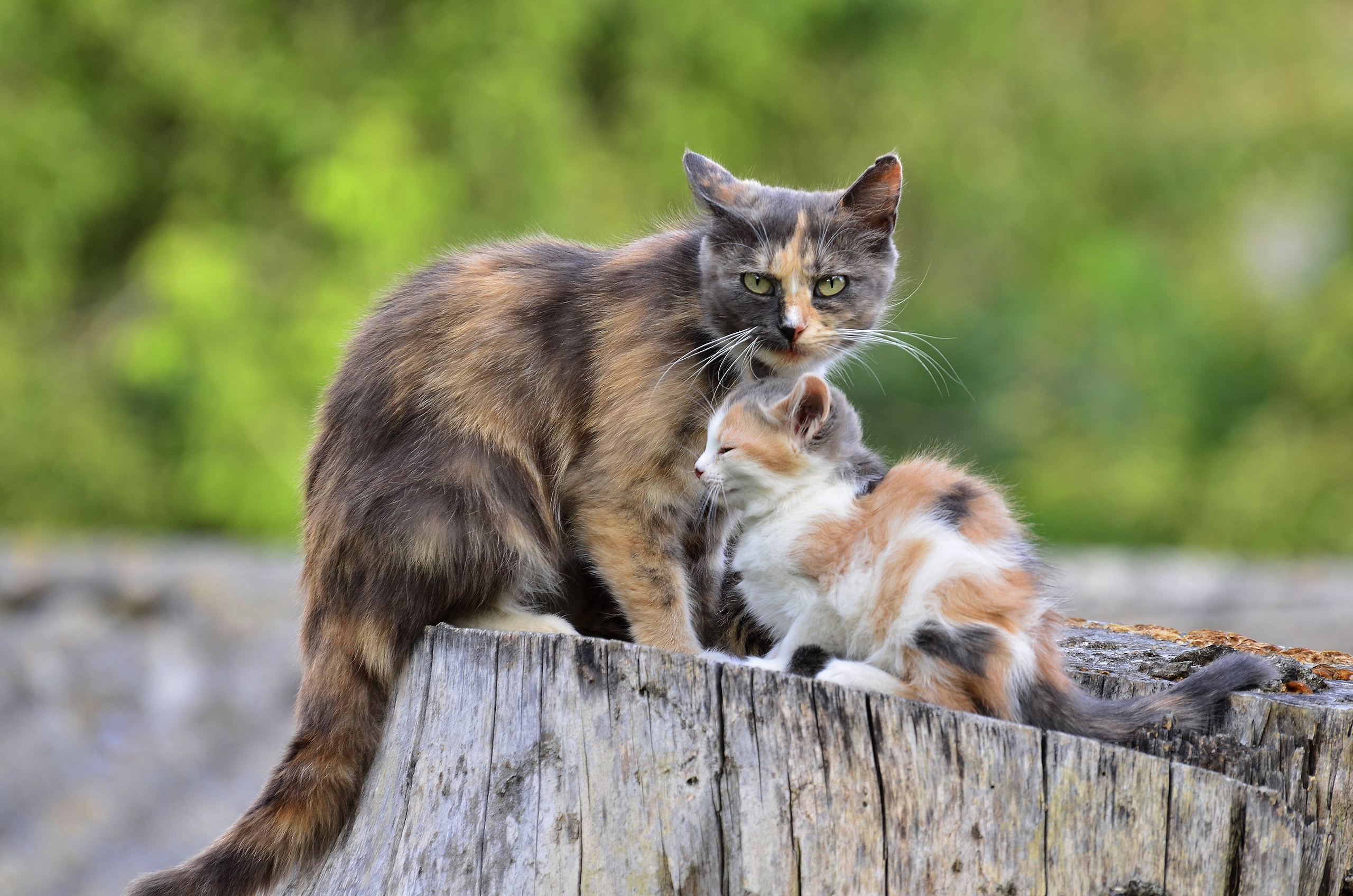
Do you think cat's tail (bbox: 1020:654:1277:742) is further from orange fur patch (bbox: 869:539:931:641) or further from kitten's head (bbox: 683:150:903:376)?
kitten's head (bbox: 683:150:903:376)

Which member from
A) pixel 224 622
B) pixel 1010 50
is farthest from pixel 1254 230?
pixel 224 622

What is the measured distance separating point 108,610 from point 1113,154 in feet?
32.5

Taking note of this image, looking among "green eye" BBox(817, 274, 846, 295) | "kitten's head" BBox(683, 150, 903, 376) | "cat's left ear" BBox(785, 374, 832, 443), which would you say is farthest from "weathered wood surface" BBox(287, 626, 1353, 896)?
"green eye" BBox(817, 274, 846, 295)

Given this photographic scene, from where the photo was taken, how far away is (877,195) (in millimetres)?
3334

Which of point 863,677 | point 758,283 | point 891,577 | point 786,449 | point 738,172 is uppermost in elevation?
point 738,172

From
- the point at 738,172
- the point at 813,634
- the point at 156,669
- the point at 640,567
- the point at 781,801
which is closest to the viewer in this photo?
the point at 781,801

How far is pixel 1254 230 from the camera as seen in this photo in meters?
12.3

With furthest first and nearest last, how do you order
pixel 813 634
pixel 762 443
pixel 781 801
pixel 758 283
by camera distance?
1. pixel 758 283
2. pixel 762 443
3. pixel 813 634
4. pixel 781 801

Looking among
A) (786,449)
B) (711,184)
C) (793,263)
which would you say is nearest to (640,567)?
(786,449)

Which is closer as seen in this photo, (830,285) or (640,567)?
(640,567)

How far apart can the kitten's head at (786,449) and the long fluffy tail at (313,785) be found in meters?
0.89

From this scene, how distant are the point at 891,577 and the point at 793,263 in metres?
1.02

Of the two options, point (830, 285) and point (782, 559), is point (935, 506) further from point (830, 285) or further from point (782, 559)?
point (830, 285)

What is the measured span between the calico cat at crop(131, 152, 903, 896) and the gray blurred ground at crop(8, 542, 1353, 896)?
424 cm
